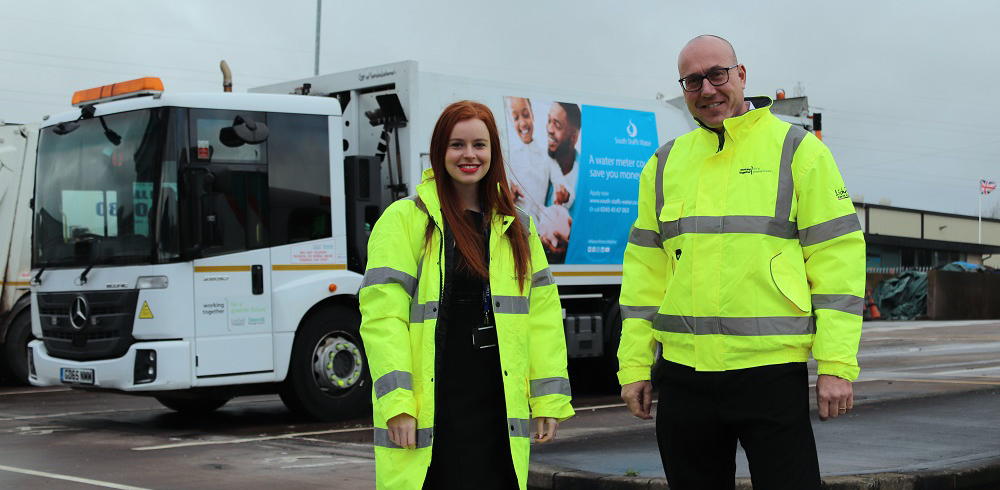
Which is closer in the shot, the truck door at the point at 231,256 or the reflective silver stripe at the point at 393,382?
the reflective silver stripe at the point at 393,382

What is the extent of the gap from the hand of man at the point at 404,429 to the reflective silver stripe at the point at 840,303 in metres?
1.28

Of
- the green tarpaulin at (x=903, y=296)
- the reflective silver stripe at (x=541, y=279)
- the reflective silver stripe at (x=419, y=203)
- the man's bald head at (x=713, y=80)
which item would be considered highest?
the man's bald head at (x=713, y=80)

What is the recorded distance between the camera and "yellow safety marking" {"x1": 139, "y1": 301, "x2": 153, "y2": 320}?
10.2 metres

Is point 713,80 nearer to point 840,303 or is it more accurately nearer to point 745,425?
point 840,303

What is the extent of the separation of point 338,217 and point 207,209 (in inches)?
51.7

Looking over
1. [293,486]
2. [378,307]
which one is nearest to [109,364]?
[293,486]

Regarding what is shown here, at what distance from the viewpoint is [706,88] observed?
375 cm

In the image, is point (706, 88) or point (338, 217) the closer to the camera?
point (706, 88)

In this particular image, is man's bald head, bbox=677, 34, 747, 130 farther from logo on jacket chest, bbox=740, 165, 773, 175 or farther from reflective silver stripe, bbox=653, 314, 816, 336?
reflective silver stripe, bbox=653, 314, 816, 336

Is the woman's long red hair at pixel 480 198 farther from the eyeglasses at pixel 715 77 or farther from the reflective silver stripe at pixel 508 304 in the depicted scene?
the eyeglasses at pixel 715 77

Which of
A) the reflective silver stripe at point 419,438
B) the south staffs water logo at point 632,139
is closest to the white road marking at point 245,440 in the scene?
the south staffs water logo at point 632,139

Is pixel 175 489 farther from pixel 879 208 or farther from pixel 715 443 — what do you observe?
pixel 879 208

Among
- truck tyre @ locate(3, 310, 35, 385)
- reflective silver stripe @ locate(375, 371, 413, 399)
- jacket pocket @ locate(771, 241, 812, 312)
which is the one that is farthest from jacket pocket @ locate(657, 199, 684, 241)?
truck tyre @ locate(3, 310, 35, 385)

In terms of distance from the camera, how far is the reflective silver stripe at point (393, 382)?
3.62m
